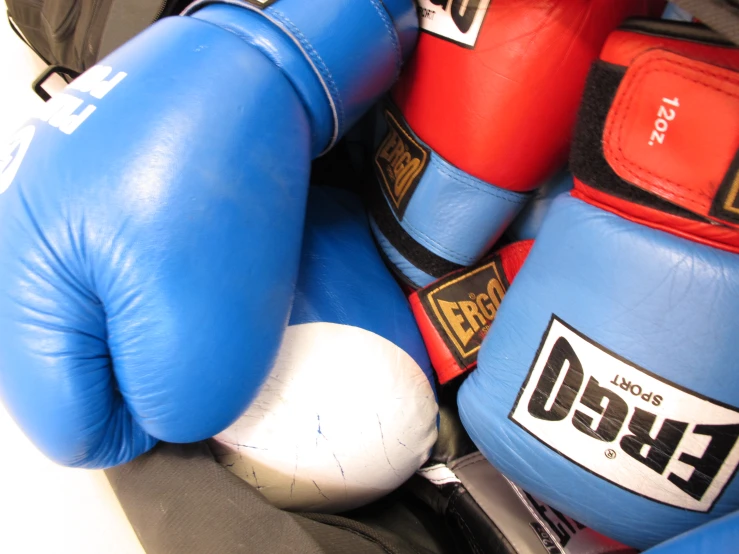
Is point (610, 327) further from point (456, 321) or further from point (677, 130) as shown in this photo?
point (456, 321)

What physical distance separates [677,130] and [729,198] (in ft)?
0.24

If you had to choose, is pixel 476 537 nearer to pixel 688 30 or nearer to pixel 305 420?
pixel 305 420

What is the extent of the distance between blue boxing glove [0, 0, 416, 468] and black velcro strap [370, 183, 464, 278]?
264mm

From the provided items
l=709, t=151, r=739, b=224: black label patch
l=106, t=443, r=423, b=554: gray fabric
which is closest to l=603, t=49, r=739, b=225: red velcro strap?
l=709, t=151, r=739, b=224: black label patch

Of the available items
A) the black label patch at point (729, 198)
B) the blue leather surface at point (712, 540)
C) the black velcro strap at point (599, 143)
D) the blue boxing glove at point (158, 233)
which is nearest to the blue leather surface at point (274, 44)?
the blue boxing glove at point (158, 233)

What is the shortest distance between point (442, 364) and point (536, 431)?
0.23m

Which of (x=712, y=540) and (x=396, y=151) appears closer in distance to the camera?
(x=712, y=540)

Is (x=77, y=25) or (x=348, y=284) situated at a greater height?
(x=77, y=25)

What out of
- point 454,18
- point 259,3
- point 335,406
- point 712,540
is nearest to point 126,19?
→ point 259,3

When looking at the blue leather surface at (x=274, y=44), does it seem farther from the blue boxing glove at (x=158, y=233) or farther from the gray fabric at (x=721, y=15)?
the gray fabric at (x=721, y=15)

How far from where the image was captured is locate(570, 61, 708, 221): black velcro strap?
0.47 meters

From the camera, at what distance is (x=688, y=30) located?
46 cm

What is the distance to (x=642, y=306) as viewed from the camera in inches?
18.5

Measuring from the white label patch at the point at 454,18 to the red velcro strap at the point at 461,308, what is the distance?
1.05 ft
